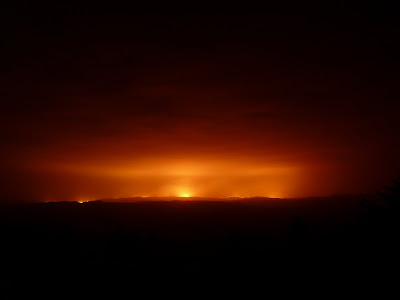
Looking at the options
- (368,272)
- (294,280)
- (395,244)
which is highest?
(395,244)

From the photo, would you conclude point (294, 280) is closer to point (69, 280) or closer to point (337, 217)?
point (69, 280)

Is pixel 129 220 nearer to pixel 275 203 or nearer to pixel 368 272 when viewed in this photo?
pixel 275 203

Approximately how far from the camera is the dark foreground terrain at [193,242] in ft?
26.2

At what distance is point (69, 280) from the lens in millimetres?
9273

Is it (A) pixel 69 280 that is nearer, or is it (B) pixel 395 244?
(B) pixel 395 244

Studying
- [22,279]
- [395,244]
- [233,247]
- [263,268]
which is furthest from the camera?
[233,247]

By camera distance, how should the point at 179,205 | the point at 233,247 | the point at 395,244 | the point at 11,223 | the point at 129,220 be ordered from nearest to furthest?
the point at 395,244
the point at 233,247
the point at 11,223
the point at 129,220
the point at 179,205

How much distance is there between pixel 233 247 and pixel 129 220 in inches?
295

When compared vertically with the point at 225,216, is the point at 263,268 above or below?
below

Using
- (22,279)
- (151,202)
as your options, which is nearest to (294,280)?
(22,279)

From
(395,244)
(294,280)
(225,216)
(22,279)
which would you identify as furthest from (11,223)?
(395,244)

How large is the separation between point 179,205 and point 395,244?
12107mm

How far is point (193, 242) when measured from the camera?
44.6 feet

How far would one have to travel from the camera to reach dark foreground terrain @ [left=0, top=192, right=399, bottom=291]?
800cm
